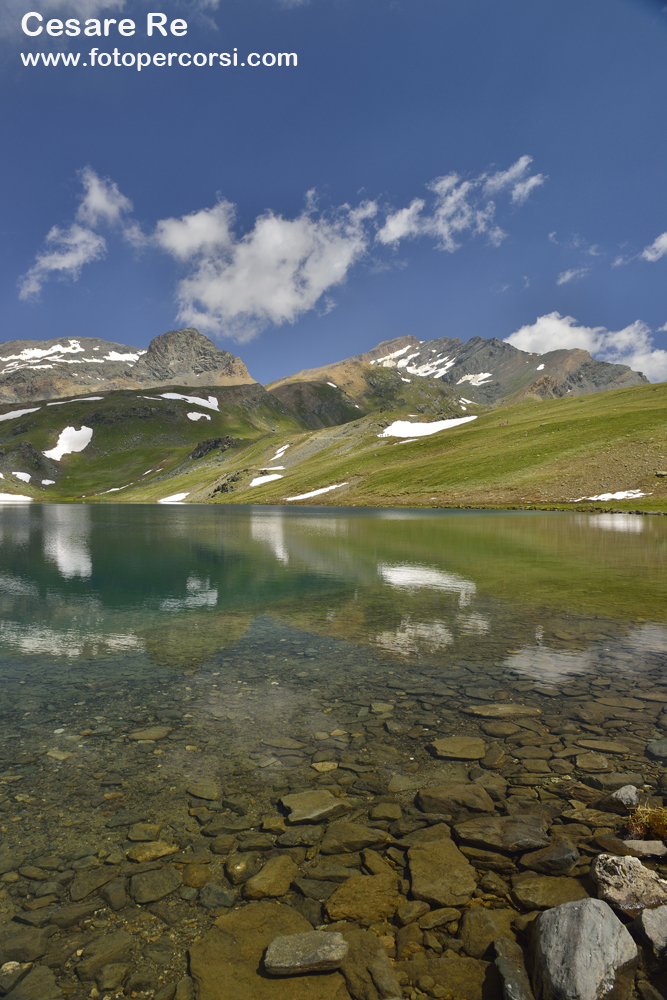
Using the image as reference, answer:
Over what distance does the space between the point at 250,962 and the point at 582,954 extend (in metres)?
3.35

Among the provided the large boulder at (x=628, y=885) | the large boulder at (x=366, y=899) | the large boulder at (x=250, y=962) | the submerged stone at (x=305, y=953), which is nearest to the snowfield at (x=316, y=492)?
the large boulder at (x=366, y=899)

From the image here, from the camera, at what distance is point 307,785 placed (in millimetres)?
8688

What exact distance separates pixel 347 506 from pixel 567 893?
129 m

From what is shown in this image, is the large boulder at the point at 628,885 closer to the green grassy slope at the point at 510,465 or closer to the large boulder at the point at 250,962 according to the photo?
the large boulder at the point at 250,962

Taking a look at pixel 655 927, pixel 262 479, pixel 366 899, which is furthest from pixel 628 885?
pixel 262 479

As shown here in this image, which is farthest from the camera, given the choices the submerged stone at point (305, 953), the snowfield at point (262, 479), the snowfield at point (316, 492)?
the snowfield at point (262, 479)

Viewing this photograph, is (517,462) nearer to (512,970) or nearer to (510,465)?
(510,465)

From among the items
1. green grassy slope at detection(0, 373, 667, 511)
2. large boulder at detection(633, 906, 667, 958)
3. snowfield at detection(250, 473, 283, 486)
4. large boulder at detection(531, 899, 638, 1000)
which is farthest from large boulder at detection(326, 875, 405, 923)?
snowfield at detection(250, 473, 283, 486)

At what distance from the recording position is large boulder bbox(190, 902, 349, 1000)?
4.93 metres

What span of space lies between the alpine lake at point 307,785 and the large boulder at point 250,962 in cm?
2

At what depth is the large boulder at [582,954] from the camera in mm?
4609

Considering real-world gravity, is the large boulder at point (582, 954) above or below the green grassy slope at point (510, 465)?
below

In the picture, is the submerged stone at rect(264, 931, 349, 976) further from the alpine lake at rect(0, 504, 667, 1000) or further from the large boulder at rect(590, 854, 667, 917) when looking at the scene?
the large boulder at rect(590, 854, 667, 917)

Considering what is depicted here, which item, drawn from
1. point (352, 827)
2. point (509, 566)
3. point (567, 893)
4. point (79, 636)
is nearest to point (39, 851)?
point (352, 827)
